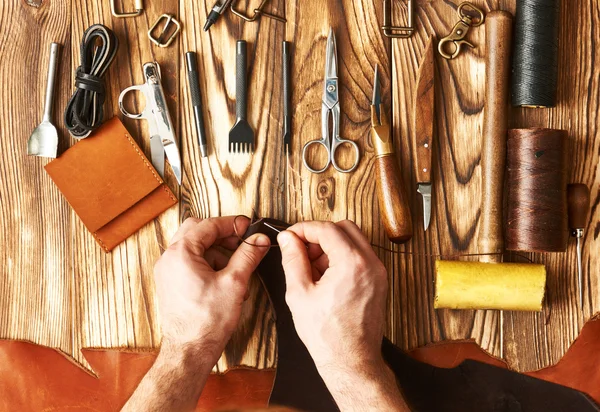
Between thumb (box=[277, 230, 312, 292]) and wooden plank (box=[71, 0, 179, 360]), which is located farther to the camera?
wooden plank (box=[71, 0, 179, 360])

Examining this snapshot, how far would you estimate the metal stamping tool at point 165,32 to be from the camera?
126 centimetres

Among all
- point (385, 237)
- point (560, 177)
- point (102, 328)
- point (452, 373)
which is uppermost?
point (560, 177)

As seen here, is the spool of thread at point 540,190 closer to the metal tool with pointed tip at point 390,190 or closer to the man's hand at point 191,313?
the metal tool with pointed tip at point 390,190

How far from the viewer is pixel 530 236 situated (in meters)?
1.17

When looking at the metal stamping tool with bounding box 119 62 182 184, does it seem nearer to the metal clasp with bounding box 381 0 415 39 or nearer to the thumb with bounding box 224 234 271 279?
the thumb with bounding box 224 234 271 279

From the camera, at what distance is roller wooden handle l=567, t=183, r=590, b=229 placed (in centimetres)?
120

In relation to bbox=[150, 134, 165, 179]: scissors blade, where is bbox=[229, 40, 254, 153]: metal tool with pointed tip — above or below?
above

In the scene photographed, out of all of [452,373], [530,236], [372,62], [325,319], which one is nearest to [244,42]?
[372,62]

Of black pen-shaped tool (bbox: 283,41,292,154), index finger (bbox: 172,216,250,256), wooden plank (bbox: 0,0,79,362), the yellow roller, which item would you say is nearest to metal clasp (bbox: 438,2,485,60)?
black pen-shaped tool (bbox: 283,41,292,154)

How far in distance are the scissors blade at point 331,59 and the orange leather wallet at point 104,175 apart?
0.41 m

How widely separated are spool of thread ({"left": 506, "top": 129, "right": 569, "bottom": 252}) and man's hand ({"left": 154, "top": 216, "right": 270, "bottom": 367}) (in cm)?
50

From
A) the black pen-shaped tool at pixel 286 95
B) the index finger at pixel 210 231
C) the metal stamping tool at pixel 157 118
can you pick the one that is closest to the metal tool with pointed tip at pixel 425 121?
the black pen-shaped tool at pixel 286 95

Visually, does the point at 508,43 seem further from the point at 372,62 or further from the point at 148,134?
the point at 148,134

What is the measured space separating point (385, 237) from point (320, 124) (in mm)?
269
